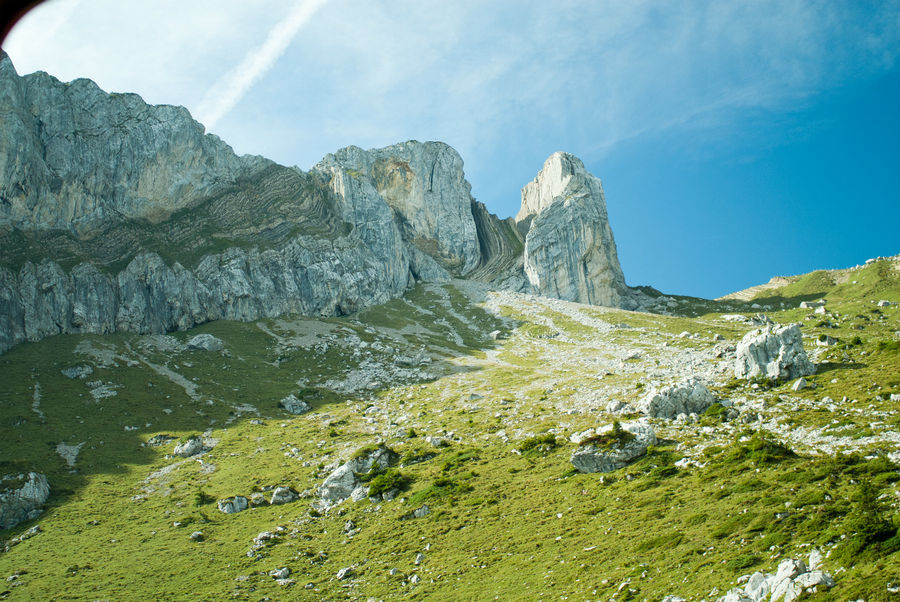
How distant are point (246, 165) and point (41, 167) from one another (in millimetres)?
65665

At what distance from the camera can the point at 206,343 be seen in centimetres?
12781

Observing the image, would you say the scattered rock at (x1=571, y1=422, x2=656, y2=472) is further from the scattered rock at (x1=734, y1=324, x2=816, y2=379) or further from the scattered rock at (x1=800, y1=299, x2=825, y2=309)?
the scattered rock at (x1=800, y1=299, x2=825, y2=309)

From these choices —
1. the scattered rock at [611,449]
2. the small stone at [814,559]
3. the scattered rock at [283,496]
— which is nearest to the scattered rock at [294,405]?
the scattered rock at [283,496]

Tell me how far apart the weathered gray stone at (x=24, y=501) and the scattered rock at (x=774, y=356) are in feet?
261

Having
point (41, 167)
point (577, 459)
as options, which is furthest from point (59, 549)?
point (41, 167)

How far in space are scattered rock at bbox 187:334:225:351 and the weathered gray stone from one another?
222 feet

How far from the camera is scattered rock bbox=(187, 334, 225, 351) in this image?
416 ft

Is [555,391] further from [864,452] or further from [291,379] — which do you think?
[291,379]

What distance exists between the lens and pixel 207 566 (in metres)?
41.8

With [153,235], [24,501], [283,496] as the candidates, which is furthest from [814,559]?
[153,235]

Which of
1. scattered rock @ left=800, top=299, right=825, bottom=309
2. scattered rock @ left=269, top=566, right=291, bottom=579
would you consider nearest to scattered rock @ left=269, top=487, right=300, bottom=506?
scattered rock @ left=269, top=566, right=291, bottom=579

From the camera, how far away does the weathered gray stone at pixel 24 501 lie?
180ft

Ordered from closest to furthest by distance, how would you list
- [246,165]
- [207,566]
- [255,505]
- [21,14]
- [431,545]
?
[21,14], [431,545], [207,566], [255,505], [246,165]

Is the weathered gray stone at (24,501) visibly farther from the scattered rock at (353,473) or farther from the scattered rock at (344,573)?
the scattered rock at (344,573)
